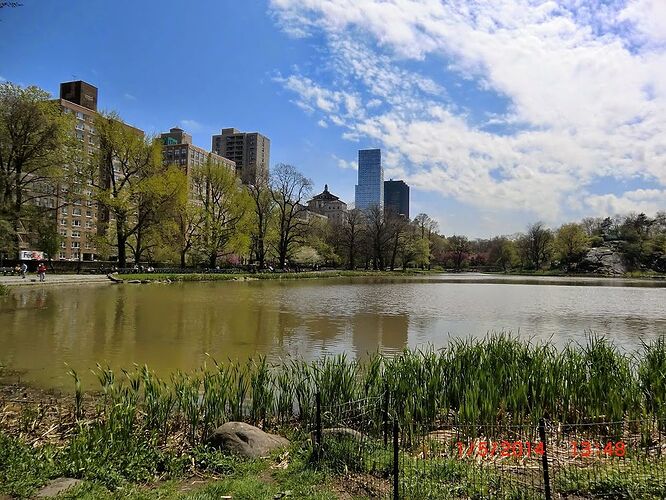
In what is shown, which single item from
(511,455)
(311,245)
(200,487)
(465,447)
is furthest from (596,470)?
(311,245)

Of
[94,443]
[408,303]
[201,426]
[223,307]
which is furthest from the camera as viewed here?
[408,303]

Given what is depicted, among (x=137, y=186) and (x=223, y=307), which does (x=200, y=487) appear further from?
(x=137, y=186)

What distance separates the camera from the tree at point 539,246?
9625 centimetres

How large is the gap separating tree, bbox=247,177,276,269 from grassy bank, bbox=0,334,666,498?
5050cm

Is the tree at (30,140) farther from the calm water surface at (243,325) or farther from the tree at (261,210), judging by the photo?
the tree at (261,210)

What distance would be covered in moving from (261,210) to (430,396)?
54329mm

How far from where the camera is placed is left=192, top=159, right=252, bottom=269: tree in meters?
51.3

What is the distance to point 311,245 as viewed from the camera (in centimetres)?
7031

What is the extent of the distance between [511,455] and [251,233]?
175 ft

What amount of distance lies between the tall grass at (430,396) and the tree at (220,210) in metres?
45.7

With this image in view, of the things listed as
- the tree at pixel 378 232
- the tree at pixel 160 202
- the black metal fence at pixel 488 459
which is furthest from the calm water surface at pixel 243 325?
the tree at pixel 378 232
